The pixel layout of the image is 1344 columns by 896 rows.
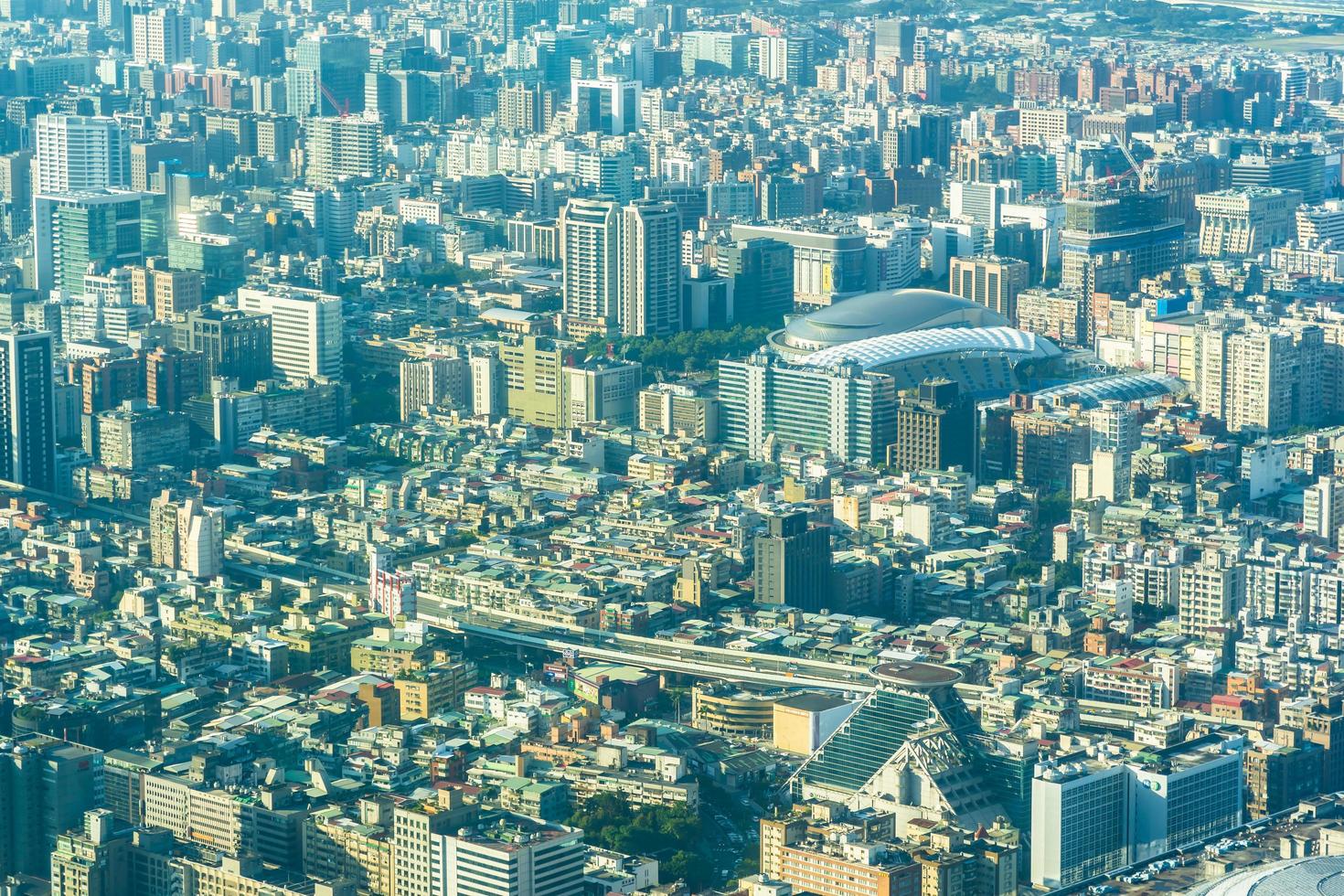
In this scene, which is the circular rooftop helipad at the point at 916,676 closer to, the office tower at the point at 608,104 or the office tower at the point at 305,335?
the office tower at the point at 305,335

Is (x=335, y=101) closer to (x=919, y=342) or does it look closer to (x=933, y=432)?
(x=919, y=342)

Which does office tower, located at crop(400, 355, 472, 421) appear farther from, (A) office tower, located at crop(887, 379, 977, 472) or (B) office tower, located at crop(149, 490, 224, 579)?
(B) office tower, located at crop(149, 490, 224, 579)

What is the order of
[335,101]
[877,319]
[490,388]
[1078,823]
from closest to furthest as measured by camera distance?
[1078,823] → [490,388] → [877,319] → [335,101]

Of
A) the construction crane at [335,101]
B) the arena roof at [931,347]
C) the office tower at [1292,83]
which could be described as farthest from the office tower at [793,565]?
the office tower at [1292,83]

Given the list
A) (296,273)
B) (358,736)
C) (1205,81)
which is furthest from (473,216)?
(358,736)

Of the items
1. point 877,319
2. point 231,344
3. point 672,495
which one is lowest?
point 672,495

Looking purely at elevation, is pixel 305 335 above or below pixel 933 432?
above

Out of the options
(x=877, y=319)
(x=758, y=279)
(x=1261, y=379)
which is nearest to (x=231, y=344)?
(x=877, y=319)

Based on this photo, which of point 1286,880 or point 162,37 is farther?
point 162,37

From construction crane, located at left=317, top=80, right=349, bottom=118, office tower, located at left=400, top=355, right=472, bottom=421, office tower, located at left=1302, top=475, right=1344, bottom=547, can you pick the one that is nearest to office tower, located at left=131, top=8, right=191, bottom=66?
construction crane, located at left=317, top=80, right=349, bottom=118
